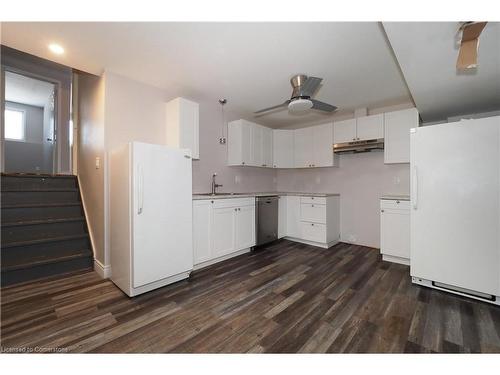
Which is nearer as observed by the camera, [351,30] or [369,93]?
[351,30]

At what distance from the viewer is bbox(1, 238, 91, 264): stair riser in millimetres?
2447

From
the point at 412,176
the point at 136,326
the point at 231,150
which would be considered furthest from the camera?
the point at 231,150

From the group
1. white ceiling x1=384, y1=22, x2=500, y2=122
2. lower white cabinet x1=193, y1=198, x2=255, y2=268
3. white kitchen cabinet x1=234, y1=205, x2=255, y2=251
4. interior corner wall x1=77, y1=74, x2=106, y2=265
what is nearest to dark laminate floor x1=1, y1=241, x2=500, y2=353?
lower white cabinet x1=193, y1=198, x2=255, y2=268

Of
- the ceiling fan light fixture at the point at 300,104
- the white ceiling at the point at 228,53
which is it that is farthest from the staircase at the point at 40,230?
the ceiling fan light fixture at the point at 300,104

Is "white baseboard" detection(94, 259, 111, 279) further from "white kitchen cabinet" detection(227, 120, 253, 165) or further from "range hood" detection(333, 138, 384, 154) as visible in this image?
"range hood" detection(333, 138, 384, 154)

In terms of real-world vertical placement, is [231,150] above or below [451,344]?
above

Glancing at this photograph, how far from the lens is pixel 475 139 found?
6.52 ft

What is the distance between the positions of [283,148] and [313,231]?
5.63 ft

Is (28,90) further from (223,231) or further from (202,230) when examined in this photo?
(223,231)

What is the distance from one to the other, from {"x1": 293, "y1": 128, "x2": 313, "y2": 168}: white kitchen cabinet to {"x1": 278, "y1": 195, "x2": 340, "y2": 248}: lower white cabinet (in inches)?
29.4

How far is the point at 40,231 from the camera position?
9.07ft
